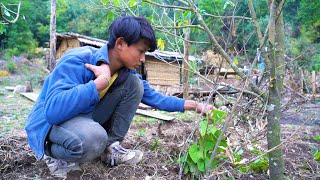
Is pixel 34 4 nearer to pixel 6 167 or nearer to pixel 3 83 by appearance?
pixel 3 83

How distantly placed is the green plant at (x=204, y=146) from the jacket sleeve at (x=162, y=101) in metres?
0.36

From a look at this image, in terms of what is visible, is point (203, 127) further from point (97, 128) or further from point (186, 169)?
point (97, 128)

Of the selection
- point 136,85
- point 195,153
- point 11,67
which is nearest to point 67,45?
point 11,67

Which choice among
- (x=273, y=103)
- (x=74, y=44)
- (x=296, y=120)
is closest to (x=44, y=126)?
(x=273, y=103)

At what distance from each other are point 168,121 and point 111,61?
2.68m

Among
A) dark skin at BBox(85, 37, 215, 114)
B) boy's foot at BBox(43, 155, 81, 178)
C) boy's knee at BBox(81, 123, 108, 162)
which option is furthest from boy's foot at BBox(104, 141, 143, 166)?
dark skin at BBox(85, 37, 215, 114)

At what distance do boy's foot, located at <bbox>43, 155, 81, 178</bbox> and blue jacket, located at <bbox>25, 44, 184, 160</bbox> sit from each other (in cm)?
19

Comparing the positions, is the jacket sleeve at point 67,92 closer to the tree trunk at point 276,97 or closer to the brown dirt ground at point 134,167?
the brown dirt ground at point 134,167

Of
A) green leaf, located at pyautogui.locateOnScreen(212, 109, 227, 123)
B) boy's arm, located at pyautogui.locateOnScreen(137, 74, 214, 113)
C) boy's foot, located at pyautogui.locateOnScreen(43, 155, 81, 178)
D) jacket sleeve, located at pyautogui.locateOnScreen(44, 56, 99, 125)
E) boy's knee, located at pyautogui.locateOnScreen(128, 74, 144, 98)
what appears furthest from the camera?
boy's knee, located at pyautogui.locateOnScreen(128, 74, 144, 98)

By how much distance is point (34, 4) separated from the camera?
34.4 m

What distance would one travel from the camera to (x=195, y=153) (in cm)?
214

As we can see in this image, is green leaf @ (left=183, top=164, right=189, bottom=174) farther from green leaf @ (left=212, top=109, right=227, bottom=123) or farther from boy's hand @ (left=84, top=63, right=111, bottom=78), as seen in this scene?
boy's hand @ (left=84, top=63, right=111, bottom=78)

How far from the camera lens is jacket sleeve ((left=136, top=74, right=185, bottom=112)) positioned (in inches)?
96.5

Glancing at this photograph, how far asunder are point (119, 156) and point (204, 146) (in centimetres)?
73
